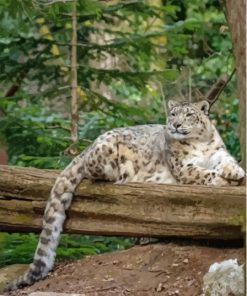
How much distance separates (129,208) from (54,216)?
0.67m

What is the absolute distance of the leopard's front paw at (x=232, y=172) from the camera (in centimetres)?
610

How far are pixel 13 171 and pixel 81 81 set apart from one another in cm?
346

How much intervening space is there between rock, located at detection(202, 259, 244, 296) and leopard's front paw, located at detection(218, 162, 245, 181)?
0.72 metres

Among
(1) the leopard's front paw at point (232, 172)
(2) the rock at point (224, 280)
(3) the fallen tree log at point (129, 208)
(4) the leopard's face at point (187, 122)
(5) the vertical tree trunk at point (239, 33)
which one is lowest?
(2) the rock at point (224, 280)

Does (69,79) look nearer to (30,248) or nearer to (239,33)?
(30,248)

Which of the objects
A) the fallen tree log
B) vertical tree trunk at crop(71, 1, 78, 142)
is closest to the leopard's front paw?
the fallen tree log

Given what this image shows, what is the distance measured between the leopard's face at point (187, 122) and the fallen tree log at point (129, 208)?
1.87 feet

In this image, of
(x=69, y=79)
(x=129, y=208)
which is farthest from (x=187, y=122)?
(x=69, y=79)

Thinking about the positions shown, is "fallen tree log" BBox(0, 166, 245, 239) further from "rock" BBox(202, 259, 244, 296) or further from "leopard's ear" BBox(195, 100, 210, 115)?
"leopard's ear" BBox(195, 100, 210, 115)

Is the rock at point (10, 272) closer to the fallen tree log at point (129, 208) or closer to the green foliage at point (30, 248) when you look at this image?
the fallen tree log at point (129, 208)

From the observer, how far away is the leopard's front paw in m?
6.10

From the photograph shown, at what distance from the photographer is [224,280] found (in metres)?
5.46

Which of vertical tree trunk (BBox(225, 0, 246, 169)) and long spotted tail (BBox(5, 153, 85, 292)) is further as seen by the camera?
long spotted tail (BBox(5, 153, 85, 292))

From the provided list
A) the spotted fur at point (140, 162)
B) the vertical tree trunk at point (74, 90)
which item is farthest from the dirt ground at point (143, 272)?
the vertical tree trunk at point (74, 90)
